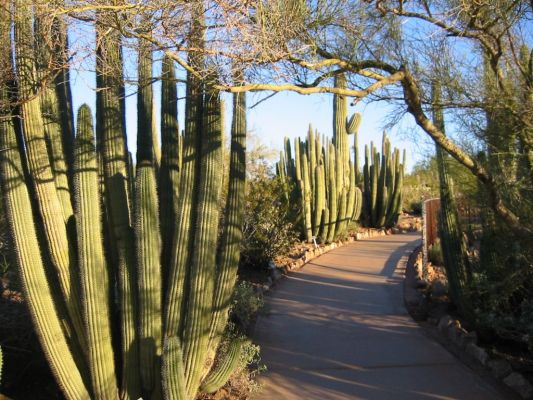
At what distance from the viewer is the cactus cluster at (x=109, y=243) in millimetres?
5461

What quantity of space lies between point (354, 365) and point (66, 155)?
12.6 ft

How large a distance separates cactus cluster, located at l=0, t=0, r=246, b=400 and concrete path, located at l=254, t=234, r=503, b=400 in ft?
3.83

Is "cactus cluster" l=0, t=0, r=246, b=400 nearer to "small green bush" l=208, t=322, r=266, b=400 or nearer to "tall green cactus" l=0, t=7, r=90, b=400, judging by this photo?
"tall green cactus" l=0, t=7, r=90, b=400

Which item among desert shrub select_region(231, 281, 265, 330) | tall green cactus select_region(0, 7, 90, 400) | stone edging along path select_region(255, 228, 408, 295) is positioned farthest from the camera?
stone edging along path select_region(255, 228, 408, 295)

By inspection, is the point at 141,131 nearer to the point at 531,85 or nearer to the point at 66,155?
the point at 66,155

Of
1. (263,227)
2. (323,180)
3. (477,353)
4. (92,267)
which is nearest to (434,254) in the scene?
(263,227)

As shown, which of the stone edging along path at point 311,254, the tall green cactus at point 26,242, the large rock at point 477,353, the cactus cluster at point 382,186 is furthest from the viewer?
the cactus cluster at point 382,186

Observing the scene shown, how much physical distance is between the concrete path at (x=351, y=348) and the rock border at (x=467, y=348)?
0.54ft

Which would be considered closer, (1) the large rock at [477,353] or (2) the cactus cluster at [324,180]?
(1) the large rock at [477,353]

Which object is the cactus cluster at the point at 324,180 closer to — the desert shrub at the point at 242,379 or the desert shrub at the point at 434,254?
the desert shrub at the point at 434,254

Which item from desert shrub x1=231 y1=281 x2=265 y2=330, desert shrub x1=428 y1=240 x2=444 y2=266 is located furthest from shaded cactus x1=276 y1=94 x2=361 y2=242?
desert shrub x1=231 y1=281 x2=265 y2=330

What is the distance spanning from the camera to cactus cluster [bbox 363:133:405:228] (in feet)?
73.5

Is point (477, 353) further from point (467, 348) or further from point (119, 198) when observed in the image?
point (119, 198)

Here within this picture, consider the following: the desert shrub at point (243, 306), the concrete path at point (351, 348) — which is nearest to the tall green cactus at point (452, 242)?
the concrete path at point (351, 348)
